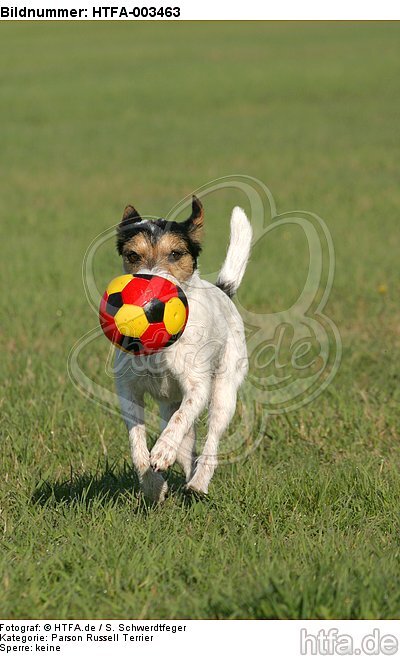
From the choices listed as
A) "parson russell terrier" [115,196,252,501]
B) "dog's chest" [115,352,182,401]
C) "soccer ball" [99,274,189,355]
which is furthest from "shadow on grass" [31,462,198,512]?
"soccer ball" [99,274,189,355]

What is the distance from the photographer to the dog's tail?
251 inches

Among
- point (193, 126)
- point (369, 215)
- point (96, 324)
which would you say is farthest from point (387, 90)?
point (96, 324)

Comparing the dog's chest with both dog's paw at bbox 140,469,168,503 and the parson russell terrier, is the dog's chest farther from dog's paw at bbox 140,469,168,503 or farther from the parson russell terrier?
dog's paw at bbox 140,469,168,503

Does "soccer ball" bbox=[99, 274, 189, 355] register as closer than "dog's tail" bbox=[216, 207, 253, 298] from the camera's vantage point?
Yes

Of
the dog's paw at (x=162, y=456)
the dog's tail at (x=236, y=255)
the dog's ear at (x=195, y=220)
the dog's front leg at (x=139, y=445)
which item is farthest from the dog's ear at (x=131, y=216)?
the dog's paw at (x=162, y=456)

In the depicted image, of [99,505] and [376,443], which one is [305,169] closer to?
[376,443]

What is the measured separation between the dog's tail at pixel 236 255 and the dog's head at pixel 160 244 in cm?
98

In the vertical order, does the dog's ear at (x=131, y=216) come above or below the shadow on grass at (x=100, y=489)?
above

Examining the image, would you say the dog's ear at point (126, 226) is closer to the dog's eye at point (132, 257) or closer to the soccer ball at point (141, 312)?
the dog's eye at point (132, 257)

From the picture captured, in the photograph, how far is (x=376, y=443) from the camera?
6344 mm

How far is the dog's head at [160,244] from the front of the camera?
512 centimetres

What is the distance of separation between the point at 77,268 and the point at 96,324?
9.02ft

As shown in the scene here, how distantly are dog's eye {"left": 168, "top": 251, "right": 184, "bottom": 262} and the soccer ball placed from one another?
0.35 m
